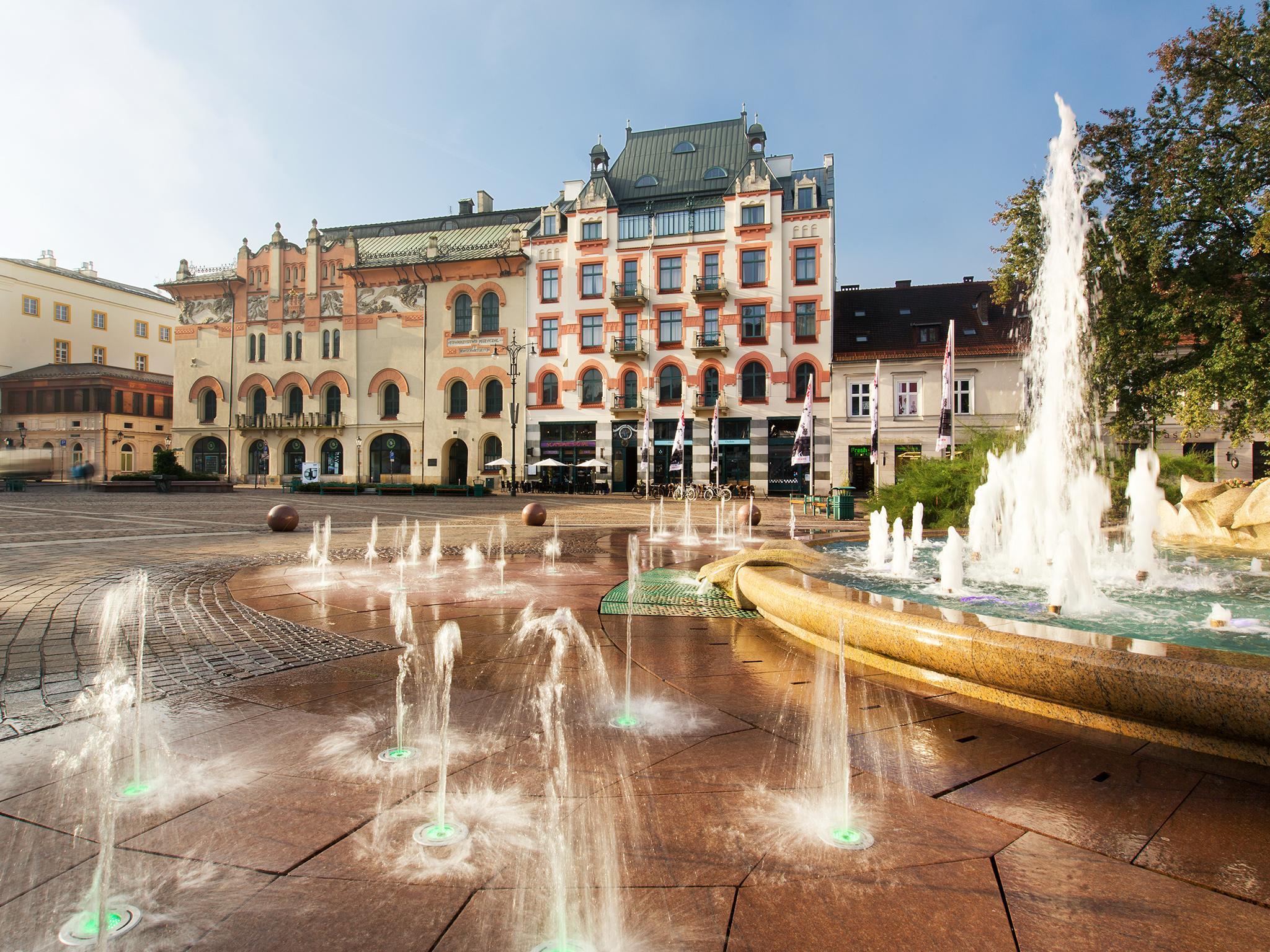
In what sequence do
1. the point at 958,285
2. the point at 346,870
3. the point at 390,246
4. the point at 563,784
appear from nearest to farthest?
the point at 346,870 < the point at 563,784 < the point at 958,285 < the point at 390,246

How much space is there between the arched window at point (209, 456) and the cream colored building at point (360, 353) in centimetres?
11

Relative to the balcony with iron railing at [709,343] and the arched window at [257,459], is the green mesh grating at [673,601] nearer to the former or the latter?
the balcony with iron railing at [709,343]

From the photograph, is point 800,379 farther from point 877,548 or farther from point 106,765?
point 106,765

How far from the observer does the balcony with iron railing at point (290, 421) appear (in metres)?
45.1

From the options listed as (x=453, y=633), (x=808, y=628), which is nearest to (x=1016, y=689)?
(x=808, y=628)

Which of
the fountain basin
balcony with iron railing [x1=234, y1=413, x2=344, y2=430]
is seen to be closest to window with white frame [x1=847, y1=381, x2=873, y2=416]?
balcony with iron railing [x1=234, y1=413, x2=344, y2=430]

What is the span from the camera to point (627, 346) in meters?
39.8

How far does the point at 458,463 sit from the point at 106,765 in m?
42.3

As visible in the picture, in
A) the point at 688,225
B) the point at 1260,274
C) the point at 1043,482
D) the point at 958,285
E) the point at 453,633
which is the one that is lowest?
the point at 453,633

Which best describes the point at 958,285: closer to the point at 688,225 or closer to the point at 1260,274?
the point at 688,225

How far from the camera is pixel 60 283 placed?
5828cm

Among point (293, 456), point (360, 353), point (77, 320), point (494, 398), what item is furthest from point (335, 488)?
point (77, 320)

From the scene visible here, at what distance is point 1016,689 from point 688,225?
3848cm

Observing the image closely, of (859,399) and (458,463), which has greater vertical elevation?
(859,399)
